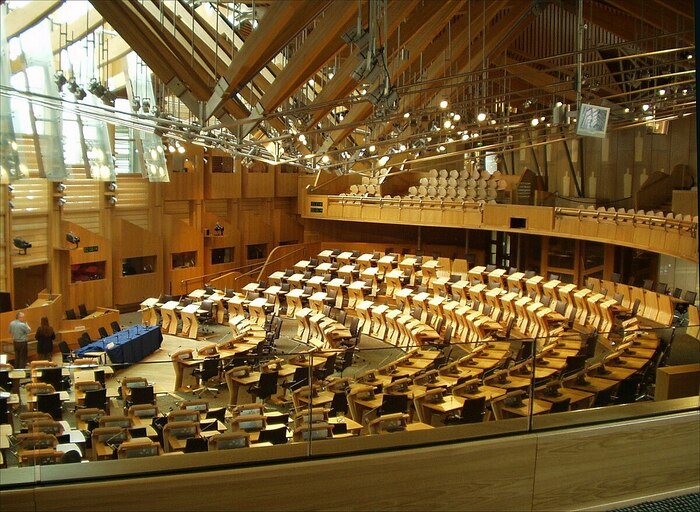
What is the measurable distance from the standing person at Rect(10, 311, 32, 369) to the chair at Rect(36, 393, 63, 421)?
8.30 meters

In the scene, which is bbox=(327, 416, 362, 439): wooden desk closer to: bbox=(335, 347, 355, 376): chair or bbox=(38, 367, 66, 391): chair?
bbox=(335, 347, 355, 376): chair

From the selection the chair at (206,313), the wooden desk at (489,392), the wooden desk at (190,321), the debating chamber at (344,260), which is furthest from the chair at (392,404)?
the wooden desk at (190,321)

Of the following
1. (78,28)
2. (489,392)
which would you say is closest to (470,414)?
(489,392)

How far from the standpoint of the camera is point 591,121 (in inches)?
420

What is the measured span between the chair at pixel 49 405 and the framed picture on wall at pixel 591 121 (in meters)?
7.49

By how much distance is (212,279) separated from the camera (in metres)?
25.9

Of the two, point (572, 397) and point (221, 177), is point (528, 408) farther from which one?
point (221, 177)

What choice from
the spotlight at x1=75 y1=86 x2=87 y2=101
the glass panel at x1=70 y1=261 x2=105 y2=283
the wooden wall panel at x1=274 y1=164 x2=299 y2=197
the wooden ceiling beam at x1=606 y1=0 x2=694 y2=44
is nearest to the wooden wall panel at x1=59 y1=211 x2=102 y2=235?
the glass panel at x1=70 y1=261 x2=105 y2=283

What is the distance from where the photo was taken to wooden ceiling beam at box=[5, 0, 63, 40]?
16391mm

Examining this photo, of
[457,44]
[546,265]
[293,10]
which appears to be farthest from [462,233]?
[293,10]

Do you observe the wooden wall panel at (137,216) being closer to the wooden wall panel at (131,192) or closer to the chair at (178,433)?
the wooden wall panel at (131,192)

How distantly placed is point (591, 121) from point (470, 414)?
5.68 metres

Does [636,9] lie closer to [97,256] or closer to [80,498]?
[97,256]

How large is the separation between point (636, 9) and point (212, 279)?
49.2 feet
